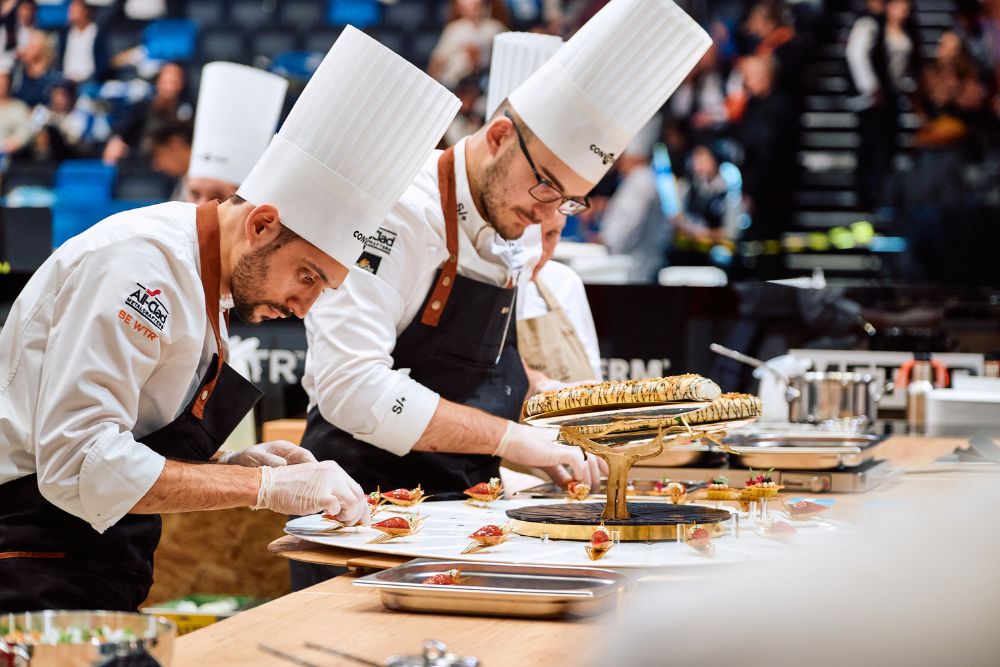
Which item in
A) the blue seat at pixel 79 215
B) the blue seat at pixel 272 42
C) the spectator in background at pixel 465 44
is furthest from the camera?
the blue seat at pixel 272 42

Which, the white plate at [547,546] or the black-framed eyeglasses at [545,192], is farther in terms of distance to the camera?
the black-framed eyeglasses at [545,192]

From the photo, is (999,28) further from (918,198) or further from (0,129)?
(0,129)

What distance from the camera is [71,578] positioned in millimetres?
1928

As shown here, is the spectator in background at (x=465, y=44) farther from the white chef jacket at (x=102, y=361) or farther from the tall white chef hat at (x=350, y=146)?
the white chef jacket at (x=102, y=361)

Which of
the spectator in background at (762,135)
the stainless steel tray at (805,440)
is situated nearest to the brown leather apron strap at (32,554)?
the stainless steel tray at (805,440)

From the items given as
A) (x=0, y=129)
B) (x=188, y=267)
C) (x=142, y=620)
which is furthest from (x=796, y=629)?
→ (x=0, y=129)

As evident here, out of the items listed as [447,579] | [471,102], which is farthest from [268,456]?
[471,102]

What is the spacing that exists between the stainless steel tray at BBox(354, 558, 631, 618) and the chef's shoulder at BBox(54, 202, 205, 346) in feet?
1.84

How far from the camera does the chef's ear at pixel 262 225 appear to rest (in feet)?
6.81

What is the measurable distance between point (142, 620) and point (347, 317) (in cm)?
145

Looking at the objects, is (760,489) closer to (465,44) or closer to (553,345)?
(553,345)

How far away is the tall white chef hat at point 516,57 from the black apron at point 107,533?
1.41 meters

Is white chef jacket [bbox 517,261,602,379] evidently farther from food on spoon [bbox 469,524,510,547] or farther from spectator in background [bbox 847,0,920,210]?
spectator in background [bbox 847,0,920,210]

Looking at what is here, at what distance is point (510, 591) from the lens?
1464 mm
